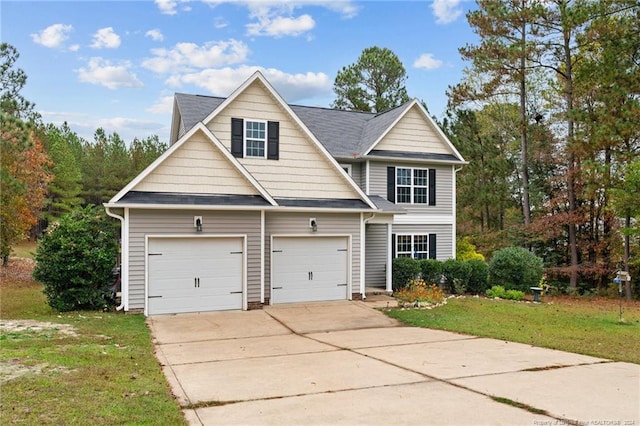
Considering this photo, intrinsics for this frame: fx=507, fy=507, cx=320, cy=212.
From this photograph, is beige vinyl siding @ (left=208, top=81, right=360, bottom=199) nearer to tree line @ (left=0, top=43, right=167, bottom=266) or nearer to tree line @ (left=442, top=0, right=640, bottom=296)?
tree line @ (left=0, top=43, right=167, bottom=266)

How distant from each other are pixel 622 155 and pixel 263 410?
2085 centimetres

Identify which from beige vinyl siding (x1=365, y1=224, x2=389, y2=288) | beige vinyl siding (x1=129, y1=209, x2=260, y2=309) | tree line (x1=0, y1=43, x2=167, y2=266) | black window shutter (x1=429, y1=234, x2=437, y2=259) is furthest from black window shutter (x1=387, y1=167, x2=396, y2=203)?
tree line (x1=0, y1=43, x2=167, y2=266)

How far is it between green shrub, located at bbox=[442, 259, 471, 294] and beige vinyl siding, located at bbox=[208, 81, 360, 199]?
4990 mm

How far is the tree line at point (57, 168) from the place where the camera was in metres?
21.8

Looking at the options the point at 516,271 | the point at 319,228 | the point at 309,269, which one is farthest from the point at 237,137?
the point at 516,271

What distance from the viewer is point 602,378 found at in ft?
23.3

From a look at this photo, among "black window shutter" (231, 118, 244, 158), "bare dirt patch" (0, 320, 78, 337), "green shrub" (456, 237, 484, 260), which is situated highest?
"black window shutter" (231, 118, 244, 158)

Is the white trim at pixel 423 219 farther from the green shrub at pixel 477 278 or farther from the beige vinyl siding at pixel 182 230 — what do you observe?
the beige vinyl siding at pixel 182 230

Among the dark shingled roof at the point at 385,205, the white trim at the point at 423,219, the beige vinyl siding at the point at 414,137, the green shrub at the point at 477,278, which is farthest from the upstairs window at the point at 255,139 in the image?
the green shrub at the point at 477,278

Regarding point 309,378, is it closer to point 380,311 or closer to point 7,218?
point 380,311

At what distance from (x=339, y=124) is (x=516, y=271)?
9.07m

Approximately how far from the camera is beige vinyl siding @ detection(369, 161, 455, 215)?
19.4 meters

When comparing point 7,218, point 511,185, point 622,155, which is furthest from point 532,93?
point 7,218

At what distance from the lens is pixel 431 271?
17.7 m
